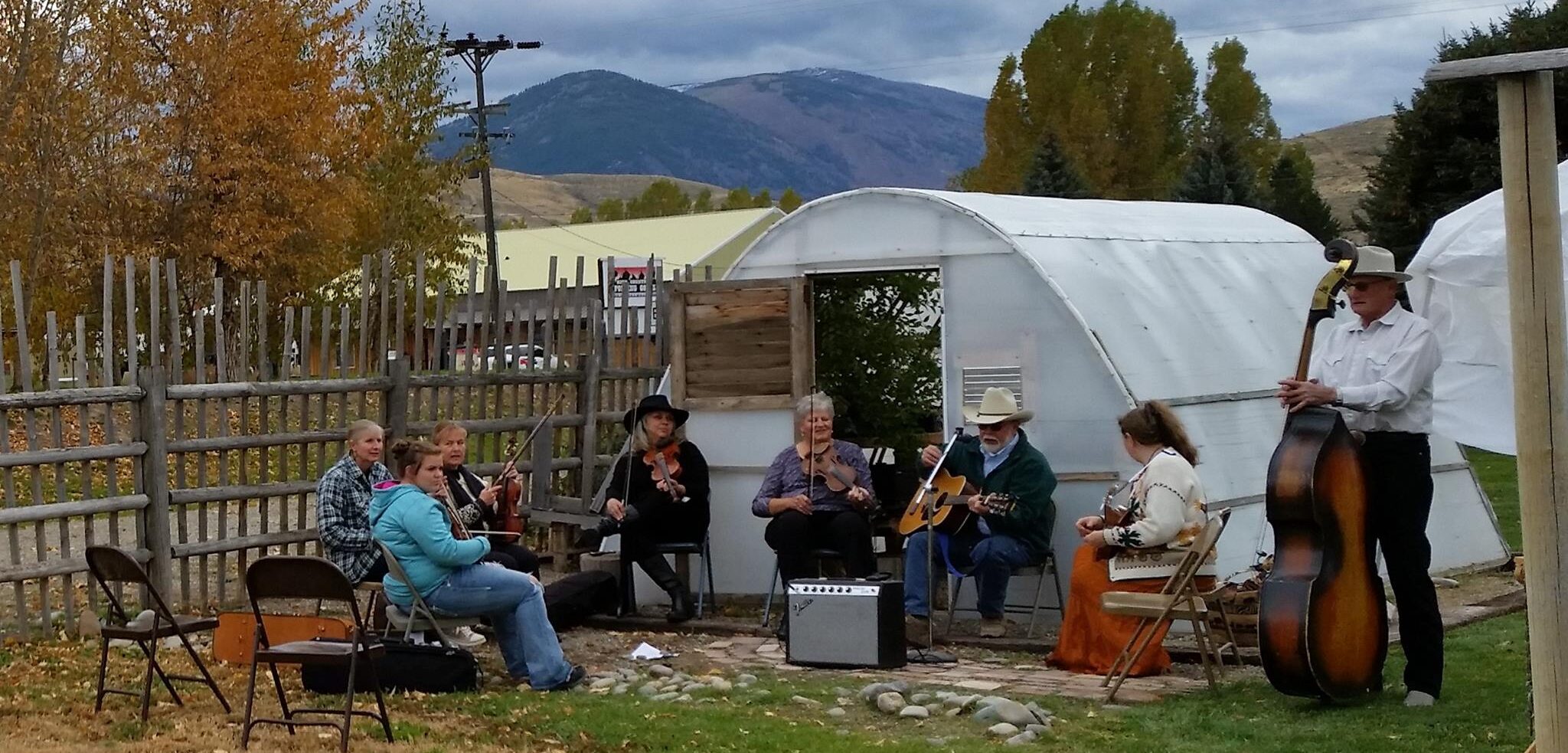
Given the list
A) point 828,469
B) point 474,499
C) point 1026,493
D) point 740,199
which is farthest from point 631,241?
point 1026,493

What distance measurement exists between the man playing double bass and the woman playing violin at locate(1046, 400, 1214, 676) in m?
1.03

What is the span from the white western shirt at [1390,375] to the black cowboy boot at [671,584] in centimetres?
390

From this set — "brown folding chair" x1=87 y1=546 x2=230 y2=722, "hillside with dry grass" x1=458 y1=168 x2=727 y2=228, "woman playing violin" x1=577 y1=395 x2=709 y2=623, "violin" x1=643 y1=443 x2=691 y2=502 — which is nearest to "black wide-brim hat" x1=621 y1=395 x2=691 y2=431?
"woman playing violin" x1=577 y1=395 x2=709 y2=623

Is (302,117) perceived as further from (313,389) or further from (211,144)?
(313,389)

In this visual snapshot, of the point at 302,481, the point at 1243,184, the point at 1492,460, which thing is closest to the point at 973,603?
the point at 302,481

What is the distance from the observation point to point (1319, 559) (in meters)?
6.48

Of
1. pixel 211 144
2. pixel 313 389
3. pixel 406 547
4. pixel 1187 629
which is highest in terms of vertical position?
pixel 211 144

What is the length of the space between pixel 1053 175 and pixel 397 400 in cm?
1999

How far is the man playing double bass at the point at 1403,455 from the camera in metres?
6.62

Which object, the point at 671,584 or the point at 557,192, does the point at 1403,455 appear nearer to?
the point at 671,584

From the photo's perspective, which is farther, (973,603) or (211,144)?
(211,144)

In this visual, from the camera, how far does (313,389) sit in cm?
960

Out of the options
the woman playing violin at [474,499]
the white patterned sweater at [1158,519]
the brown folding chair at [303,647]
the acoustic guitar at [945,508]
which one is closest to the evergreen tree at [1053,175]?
the acoustic guitar at [945,508]

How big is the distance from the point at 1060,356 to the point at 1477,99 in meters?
12.6
